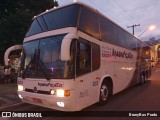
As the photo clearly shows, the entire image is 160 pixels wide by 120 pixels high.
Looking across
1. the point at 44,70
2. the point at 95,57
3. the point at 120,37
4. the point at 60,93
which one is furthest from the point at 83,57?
the point at 120,37

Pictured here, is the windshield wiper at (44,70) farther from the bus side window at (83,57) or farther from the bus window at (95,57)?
the bus window at (95,57)

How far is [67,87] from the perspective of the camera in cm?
684

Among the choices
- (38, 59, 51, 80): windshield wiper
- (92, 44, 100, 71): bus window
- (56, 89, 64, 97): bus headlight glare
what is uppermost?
(92, 44, 100, 71): bus window

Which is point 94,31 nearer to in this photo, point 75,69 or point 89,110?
point 75,69

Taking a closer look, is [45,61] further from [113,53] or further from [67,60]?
[113,53]

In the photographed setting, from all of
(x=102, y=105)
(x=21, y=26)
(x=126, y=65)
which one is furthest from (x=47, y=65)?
(x=21, y=26)

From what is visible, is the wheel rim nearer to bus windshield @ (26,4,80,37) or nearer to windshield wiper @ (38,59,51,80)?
windshield wiper @ (38,59,51,80)

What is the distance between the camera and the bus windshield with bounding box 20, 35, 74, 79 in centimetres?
697

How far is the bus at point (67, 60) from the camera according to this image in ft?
22.8

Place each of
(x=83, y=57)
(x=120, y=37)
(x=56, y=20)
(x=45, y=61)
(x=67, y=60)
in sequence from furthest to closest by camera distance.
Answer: (x=120, y=37), (x=56, y=20), (x=83, y=57), (x=45, y=61), (x=67, y=60)

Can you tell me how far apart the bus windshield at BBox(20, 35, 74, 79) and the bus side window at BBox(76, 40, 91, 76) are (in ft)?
1.07

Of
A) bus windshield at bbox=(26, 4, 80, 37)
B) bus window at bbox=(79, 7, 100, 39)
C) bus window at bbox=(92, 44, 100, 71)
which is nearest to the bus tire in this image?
bus window at bbox=(92, 44, 100, 71)

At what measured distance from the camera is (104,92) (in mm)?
9156

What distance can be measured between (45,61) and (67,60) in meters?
1.17
